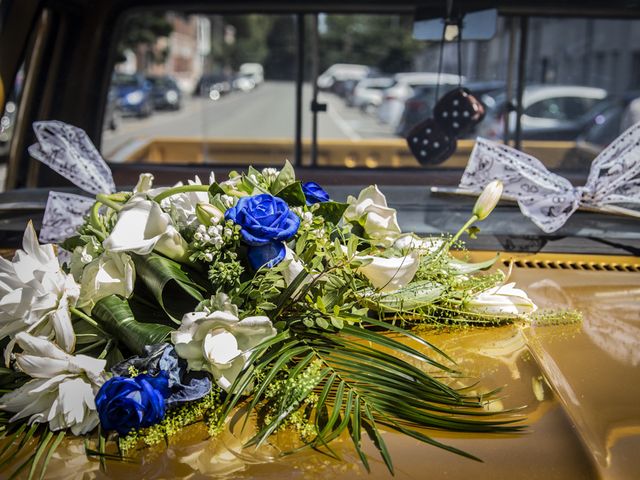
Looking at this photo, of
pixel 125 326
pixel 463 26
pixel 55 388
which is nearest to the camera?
pixel 55 388

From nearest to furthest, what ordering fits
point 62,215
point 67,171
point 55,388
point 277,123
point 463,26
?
point 55,388 < point 62,215 < point 67,171 < point 463,26 < point 277,123

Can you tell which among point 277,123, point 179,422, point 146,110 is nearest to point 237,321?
point 179,422

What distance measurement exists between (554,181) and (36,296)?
4.77 feet

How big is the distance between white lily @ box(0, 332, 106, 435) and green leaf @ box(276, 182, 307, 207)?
1.65 feet

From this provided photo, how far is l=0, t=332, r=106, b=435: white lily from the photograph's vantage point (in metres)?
1.28

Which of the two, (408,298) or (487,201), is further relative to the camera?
(487,201)

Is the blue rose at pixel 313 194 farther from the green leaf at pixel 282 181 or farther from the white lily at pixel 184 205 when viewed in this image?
the white lily at pixel 184 205

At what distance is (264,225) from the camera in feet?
4.87

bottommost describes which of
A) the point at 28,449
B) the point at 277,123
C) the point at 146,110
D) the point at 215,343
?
the point at 28,449

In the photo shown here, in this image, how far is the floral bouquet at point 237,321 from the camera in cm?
127

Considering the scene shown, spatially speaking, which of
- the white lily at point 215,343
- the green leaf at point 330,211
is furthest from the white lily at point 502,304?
the white lily at point 215,343

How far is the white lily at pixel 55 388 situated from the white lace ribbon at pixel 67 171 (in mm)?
902

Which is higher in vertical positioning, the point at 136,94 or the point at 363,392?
the point at 136,94

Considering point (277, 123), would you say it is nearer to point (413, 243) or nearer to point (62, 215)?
point (62, 215)
